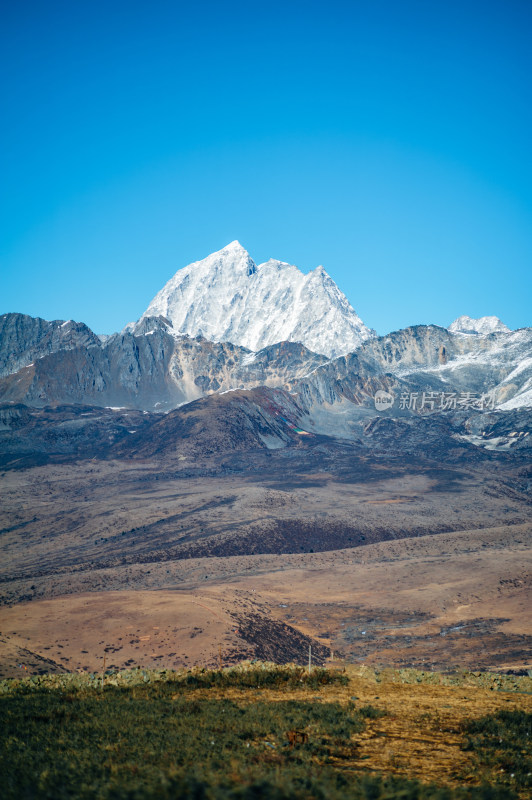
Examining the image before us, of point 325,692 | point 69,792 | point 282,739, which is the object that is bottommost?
point 325,692

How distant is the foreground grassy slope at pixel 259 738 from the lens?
27.0 ft

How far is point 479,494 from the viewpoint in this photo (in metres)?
129

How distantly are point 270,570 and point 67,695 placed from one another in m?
57.1

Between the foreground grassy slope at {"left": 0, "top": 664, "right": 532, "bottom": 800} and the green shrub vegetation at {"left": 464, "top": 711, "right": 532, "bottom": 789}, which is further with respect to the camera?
the green shrub vegetation at {"left": 464, "top": 711, "right": 532, "bottom": 789}

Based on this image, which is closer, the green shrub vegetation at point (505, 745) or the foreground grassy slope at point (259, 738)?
the foreground grassy slope at point (259, 738)

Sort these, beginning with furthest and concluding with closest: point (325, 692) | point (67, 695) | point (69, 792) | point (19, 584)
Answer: point (19, 584) → point (325, 692) → point (67, 695) → point (69, 792)

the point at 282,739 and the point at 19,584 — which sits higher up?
the point at 282,739

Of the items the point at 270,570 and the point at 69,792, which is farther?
the point at 270,570

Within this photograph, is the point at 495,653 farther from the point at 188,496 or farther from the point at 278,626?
the point at 188,496

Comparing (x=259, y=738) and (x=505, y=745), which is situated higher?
(x=259, y=738)

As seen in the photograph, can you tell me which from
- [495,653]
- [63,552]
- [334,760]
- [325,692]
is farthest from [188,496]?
[334,760]

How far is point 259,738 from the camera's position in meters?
12.1

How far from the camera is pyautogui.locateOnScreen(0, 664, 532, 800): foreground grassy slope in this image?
8219 mm

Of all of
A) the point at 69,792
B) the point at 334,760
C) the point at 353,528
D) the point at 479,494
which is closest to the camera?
the point at 69,792
